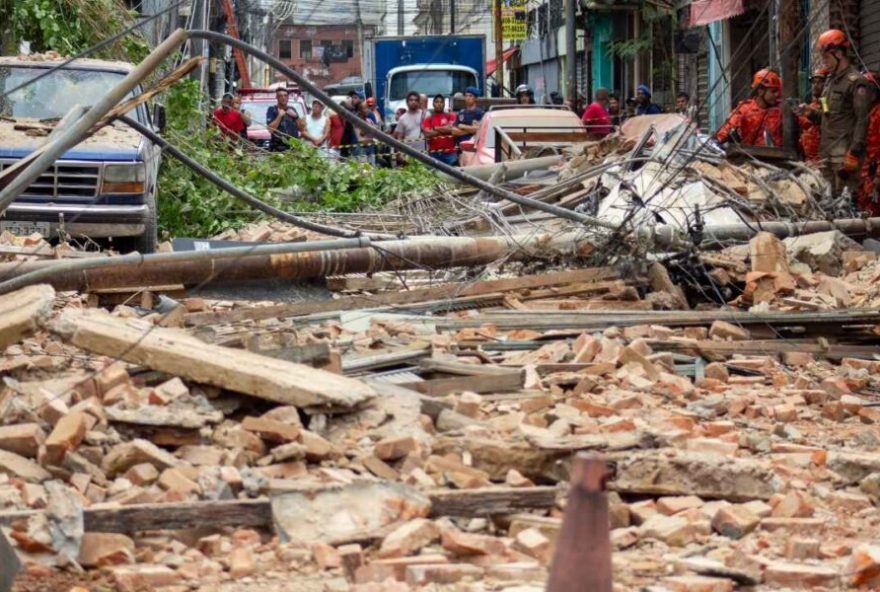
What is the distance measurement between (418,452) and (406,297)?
4362 millimetres

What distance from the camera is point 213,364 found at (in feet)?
21.6

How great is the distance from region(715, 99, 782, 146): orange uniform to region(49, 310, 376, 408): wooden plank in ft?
38.2

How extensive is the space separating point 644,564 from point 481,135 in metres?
18.2

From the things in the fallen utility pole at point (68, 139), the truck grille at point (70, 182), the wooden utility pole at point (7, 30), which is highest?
the wooden utility pole at point (7, 30)

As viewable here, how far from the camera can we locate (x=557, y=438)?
607cm

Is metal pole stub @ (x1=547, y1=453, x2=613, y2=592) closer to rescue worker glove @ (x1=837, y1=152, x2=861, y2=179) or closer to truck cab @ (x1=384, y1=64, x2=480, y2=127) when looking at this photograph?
rescue worker glove @ (x1=837, y1=152, x2=861, y2=179)

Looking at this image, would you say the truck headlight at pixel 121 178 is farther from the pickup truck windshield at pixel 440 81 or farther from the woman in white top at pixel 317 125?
the pickup truck windshield at pixel 440 81

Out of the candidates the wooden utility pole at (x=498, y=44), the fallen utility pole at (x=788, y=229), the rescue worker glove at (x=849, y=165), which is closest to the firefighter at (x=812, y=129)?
the rescue worker glove at (x=849, y=165)

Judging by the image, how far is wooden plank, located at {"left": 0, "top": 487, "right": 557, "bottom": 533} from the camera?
520 cm

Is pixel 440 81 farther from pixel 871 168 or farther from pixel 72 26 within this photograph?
pixel 871 168

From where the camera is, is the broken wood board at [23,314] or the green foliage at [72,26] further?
the green foliage at [72,26]

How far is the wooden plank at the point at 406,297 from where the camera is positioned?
9469 mm

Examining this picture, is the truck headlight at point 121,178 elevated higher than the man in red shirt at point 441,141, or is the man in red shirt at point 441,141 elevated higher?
the truck headlight at point 121,178

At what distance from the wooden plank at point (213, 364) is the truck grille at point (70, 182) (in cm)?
686
